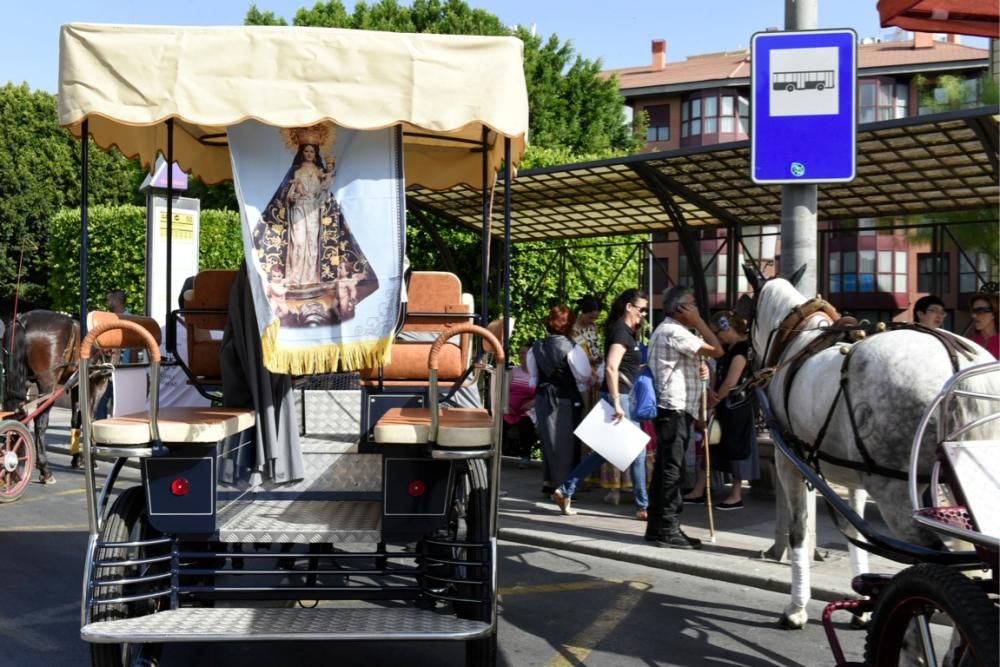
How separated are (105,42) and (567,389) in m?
6.28

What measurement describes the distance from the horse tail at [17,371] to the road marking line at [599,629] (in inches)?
293

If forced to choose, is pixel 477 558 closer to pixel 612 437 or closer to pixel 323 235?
pixel 323 235

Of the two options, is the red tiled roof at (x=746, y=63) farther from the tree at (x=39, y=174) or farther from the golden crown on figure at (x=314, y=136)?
the golden crown on figure at (x=314, y=136)

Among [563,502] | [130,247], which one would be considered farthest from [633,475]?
[130,247]

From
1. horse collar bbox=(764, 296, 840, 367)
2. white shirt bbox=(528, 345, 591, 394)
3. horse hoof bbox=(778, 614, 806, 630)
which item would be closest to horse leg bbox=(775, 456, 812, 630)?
horse hoof bbox=(778, 614, 806, 630)

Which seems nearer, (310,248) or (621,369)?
(310,248)

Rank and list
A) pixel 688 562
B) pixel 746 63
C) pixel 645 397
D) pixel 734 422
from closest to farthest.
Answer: pixel 688 562 < pixel 645 397 < pixel 734 422 < pixel 746 63

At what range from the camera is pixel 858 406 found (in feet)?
15.5

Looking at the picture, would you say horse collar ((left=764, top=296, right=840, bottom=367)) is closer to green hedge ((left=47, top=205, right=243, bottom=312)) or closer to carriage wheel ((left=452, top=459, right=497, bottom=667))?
carriage wheel ((left=452, top=459, right=497, bottom=667))

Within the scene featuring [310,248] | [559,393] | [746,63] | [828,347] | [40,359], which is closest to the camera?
[310,248]

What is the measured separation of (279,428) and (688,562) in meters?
3.45

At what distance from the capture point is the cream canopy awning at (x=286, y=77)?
4387 millimetres

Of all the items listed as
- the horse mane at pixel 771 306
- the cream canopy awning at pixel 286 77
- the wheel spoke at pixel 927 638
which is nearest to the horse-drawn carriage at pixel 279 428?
the cream canopy awning at pixel 286 77

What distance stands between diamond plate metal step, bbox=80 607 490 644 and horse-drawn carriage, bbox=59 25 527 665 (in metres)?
0.01
